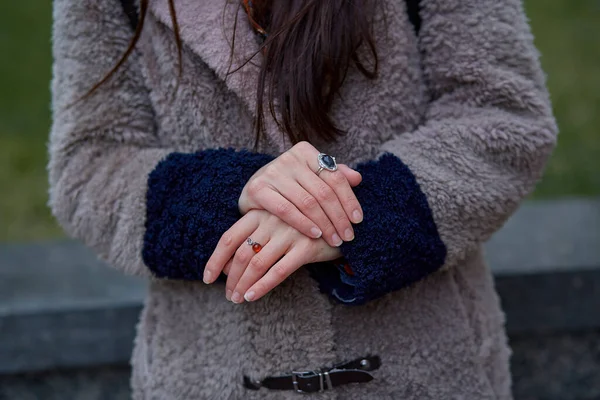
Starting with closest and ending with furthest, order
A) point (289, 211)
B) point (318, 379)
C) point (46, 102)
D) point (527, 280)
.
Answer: point (289, 211), point (318, 379), point (527, 280), point (46, 102)

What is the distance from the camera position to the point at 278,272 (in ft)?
3.57

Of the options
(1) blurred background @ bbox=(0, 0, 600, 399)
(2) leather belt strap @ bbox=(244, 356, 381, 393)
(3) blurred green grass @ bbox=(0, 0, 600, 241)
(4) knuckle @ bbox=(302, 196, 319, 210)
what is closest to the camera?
(4) knuckle @ bbox=(302, 196, 319, 210)

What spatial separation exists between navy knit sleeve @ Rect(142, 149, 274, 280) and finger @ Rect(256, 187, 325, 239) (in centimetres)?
8

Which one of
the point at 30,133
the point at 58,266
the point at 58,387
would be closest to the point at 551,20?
the point at 30,133

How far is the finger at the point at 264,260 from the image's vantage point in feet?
3.59

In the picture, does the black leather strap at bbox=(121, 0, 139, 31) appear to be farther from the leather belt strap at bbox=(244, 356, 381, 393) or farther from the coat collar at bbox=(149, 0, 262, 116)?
the leather belt strap at bbox=(244, 356, 381, 393)

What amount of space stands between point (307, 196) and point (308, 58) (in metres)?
0.24

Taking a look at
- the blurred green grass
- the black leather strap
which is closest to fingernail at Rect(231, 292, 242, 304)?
the black leather strap

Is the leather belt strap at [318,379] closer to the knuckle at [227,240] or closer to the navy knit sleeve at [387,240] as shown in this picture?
the navy knit sleeve at [387,240]

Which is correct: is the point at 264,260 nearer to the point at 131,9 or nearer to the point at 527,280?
the point at 131,9

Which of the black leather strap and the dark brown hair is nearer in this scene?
the dark brown hair

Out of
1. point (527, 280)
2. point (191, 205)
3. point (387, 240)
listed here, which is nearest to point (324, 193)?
point (387, 240)

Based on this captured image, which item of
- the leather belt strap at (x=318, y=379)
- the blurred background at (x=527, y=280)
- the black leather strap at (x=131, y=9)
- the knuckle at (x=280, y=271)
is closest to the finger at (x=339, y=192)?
the knuckle at (x=280, y=271)

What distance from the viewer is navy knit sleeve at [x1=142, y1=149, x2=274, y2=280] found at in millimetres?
1141
